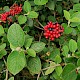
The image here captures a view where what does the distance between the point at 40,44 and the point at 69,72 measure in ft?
0.65

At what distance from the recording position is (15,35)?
1.06 m

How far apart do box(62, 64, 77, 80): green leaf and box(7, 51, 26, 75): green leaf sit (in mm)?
168

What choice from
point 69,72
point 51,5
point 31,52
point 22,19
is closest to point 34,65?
point 31,52

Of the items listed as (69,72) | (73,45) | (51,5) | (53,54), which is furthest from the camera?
(51,5)

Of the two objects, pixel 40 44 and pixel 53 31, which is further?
pixel 53 31

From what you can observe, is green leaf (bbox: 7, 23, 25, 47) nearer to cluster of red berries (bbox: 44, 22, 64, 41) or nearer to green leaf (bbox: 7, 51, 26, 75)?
green leaf (bbox: 7, 51, 26, 75)

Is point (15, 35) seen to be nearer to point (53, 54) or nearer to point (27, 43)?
point (27, 43)

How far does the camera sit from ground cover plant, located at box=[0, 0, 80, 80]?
104cm

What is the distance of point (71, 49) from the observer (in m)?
1.08

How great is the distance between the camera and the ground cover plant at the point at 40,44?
104cm

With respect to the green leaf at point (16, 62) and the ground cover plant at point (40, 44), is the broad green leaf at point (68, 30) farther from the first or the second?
the green leaf at point (16, 62)

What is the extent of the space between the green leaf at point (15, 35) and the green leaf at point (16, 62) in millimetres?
44

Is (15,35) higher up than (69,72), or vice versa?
(15,35)

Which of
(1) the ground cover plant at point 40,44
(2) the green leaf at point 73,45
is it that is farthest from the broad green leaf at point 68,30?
(2) the green leaf at point 73,45
